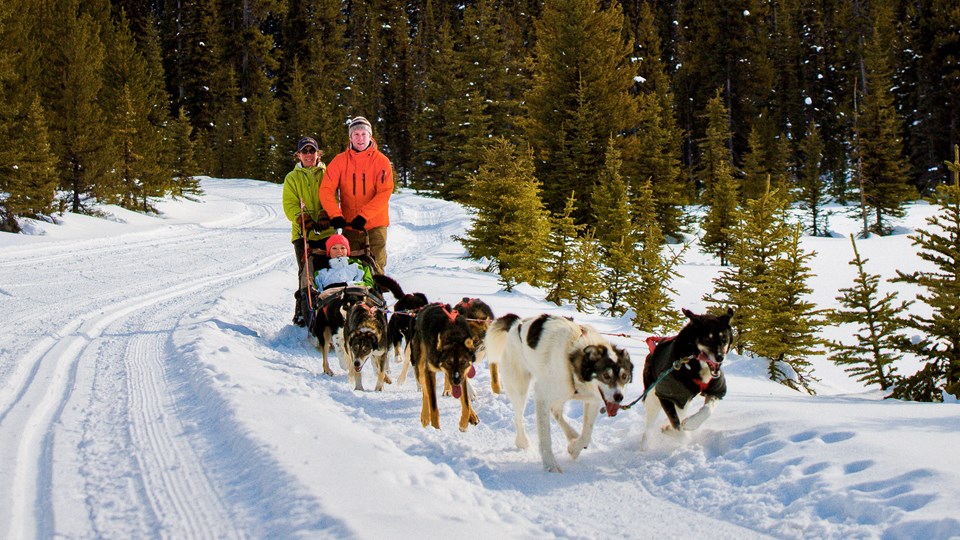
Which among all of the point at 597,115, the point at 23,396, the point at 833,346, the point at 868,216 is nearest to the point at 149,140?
the point at 597,115

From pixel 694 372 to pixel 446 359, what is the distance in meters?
1.81

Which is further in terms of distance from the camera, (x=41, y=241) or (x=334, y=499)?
(x=41, y=241)

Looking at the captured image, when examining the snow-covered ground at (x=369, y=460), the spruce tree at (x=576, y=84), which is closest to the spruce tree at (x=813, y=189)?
the spruce tree at (x=576, y=84)

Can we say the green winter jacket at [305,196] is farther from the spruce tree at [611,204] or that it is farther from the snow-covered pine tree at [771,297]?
the spruce tree at [611,204]

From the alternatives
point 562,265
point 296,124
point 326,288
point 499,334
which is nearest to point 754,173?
point 562,265

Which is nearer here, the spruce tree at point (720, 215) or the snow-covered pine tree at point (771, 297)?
the snow-covered pine tree at point (771, 297)

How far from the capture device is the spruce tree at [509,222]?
42.2 feet

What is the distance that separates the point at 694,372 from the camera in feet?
14.5

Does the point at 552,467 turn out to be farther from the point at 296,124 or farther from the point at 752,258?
the point at 296,124

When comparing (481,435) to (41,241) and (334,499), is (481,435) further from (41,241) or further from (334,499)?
(41,241)

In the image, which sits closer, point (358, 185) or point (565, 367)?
point (565, 367)

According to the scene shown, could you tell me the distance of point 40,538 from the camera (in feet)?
9.95

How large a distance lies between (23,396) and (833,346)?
9.34 meters

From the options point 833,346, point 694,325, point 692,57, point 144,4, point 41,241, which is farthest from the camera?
point 144,4
